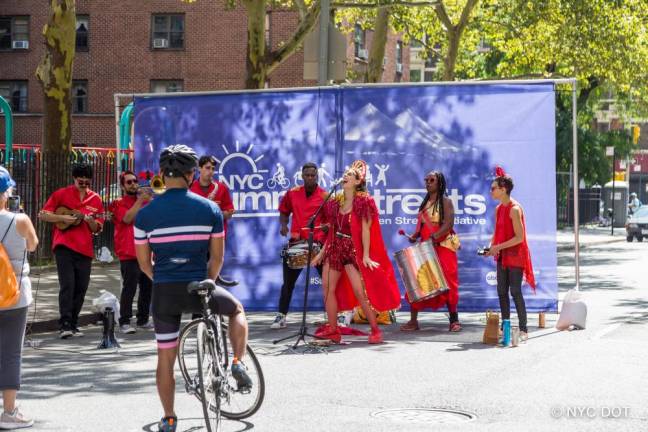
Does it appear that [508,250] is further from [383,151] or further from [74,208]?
[74,208]

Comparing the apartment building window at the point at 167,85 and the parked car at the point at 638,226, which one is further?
the apartment building window at the point at 167,85

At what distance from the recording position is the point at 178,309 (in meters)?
7.07

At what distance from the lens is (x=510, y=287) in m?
12.1

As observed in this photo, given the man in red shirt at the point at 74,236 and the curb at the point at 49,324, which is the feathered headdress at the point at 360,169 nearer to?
the man in red shirt at the point at 74,236

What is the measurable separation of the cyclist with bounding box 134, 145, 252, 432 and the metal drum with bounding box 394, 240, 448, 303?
5.83 metres

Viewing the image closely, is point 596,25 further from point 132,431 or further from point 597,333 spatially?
point 132,431

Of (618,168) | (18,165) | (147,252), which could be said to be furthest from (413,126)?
(618,168)

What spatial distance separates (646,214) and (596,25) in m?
15.1

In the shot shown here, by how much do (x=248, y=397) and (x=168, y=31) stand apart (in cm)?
4110

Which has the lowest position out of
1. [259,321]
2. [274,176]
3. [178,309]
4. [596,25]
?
[259,321]

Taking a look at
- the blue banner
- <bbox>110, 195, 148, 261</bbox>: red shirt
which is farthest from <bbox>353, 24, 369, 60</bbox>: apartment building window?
<bbox>110, 195, 148, 261</bbox>: red shirt

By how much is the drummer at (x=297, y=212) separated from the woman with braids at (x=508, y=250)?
203 centimetres

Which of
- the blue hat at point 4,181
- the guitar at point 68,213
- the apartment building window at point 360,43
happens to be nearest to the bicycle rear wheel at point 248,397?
the blue hat at point 4,181

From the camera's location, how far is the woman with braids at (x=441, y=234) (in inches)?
511
